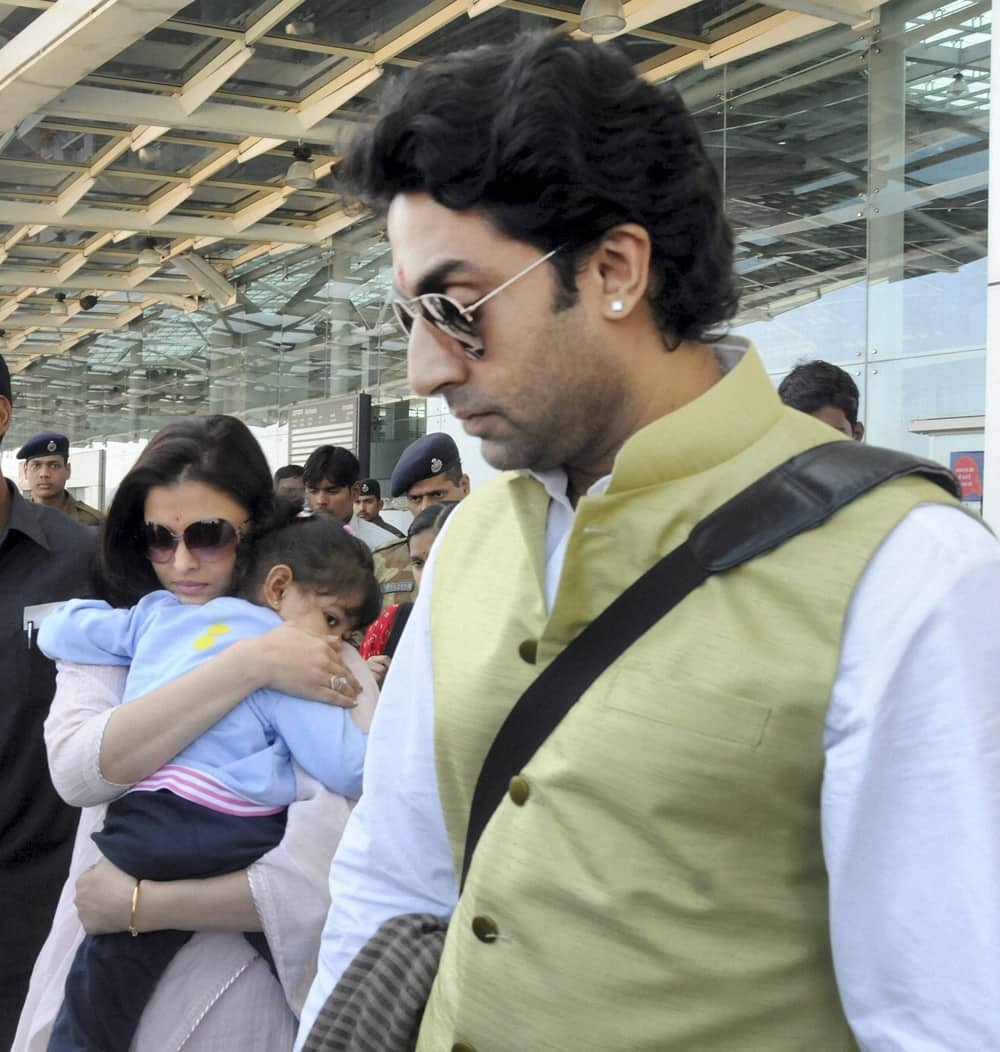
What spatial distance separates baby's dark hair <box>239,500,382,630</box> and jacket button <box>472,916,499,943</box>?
1.19m

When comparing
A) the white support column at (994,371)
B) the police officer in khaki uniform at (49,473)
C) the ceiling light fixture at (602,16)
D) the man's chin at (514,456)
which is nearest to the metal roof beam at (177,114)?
the ceiling light fixture at (602,16)

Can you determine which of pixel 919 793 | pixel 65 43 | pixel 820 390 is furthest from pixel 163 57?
pixel 919 793

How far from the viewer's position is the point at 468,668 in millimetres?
1311

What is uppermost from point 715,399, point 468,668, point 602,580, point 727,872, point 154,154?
point 154,154

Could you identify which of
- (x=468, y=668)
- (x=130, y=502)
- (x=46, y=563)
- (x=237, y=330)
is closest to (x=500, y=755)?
(x=468, y=668)

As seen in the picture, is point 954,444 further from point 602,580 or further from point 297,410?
point 297,410

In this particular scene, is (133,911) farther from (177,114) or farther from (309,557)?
(177,114)

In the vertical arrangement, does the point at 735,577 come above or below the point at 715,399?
below

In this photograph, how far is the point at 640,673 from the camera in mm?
1139

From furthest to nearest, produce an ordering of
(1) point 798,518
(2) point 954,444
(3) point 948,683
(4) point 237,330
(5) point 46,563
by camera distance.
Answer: (4) point 237,330, (2) point 954,444, (5) point 46,563, (1) point 798,518, (3) point 948,683

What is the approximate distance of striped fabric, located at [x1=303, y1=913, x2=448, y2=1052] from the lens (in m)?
1.32

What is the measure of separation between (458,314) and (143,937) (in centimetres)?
121

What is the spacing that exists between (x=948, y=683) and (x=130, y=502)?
66.7 inches

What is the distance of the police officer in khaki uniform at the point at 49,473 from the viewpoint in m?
7.61
